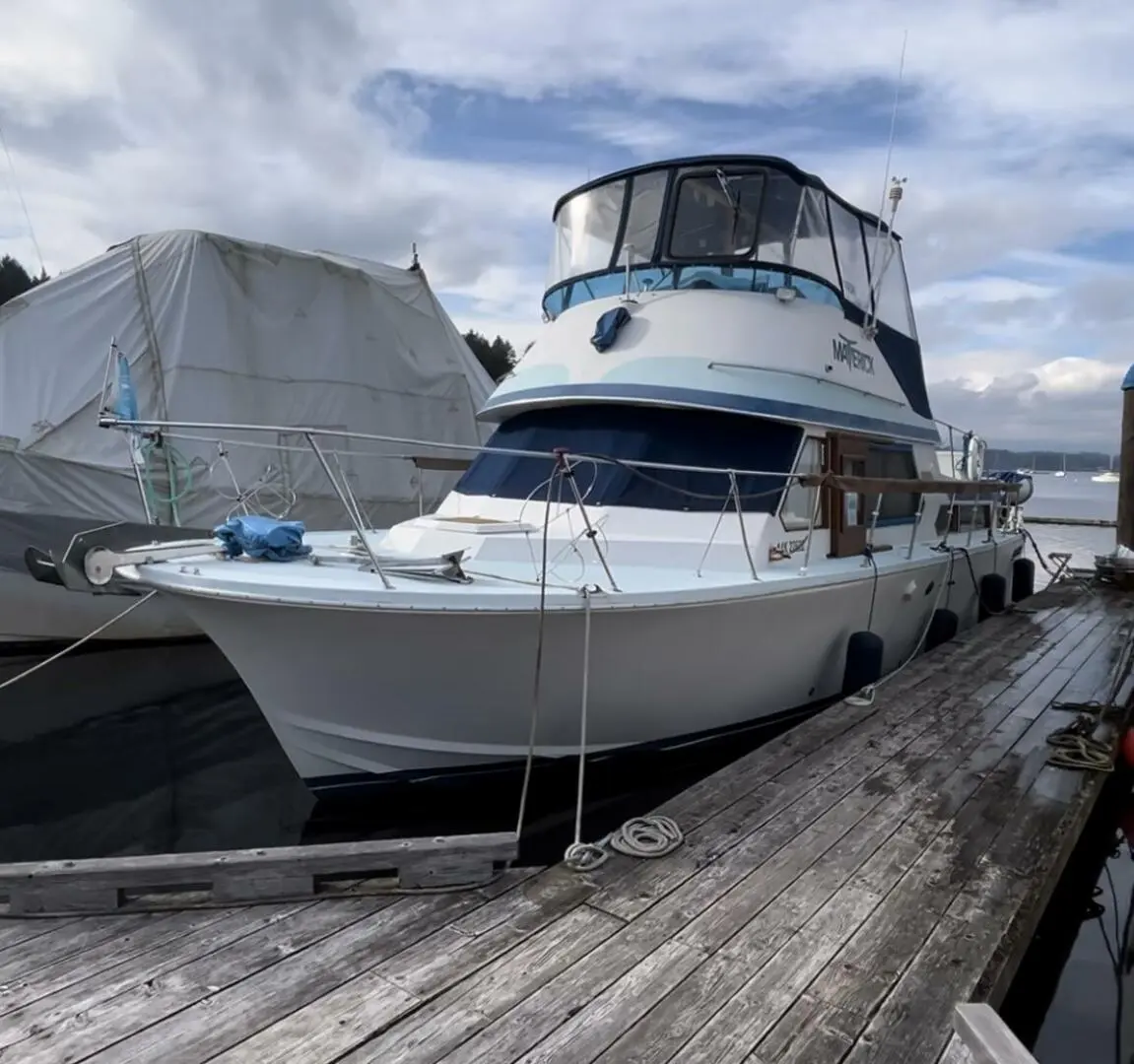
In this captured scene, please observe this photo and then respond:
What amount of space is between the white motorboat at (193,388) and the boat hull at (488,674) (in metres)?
5.42

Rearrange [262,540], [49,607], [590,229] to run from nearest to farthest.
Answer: [262,540], [590,229], [49,607]

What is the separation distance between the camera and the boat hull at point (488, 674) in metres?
4.23

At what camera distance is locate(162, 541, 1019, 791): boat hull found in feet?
13.9

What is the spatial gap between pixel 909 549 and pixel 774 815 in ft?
12.7

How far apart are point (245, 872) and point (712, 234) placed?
527 centimetres

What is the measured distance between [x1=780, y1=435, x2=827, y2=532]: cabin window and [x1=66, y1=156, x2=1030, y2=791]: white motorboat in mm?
21

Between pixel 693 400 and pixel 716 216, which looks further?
pixel 716 216

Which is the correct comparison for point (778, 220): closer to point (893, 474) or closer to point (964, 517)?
point (893, 474)

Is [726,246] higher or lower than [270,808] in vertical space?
higher

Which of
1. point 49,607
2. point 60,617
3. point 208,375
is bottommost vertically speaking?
point 60,617

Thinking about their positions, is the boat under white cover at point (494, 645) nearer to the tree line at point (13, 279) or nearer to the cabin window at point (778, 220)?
the cabin window at point (778, 220)

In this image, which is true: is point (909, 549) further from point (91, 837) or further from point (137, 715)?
point (137, 715)

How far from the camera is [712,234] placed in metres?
6.44


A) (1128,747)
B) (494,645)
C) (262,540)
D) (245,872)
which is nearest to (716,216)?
(494,645)
